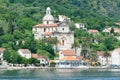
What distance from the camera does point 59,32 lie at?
127125 millimetres

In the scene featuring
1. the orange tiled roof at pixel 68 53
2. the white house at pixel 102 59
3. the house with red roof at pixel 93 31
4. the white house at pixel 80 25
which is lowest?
the white house at pixel 102 59

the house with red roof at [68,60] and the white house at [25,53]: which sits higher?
the white house at [25,53]

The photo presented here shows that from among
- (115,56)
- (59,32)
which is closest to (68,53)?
(59,32)

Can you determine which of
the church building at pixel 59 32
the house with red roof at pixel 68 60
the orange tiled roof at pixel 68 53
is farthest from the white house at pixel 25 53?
the church building at pixel 59 32

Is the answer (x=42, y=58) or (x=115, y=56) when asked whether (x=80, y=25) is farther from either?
(x=42, y=58)

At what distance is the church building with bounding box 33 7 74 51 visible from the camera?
126 metres

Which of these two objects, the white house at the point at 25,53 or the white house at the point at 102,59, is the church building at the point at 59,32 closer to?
the white house at the point at 102,59

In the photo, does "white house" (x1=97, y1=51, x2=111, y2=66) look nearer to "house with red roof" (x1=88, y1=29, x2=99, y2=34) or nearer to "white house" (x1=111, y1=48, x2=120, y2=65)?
"white house" (x1=111, y1=48, x2=120, y2=65)

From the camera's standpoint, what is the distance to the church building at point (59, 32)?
126375 millimetres

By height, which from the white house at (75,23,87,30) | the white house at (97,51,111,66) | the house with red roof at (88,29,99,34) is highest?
the white house at (75,23,87,30)

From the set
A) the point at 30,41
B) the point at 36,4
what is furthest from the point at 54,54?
the point at 36,4

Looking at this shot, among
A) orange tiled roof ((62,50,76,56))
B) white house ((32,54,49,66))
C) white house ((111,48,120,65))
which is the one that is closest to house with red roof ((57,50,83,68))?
orange tiled roof ((62,50,76,56))

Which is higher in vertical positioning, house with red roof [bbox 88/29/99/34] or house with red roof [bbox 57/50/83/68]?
house with red roof [bbox 88/29/99/34]

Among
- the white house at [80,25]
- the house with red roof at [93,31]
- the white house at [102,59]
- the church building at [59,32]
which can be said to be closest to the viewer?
the white house at [102,59]
